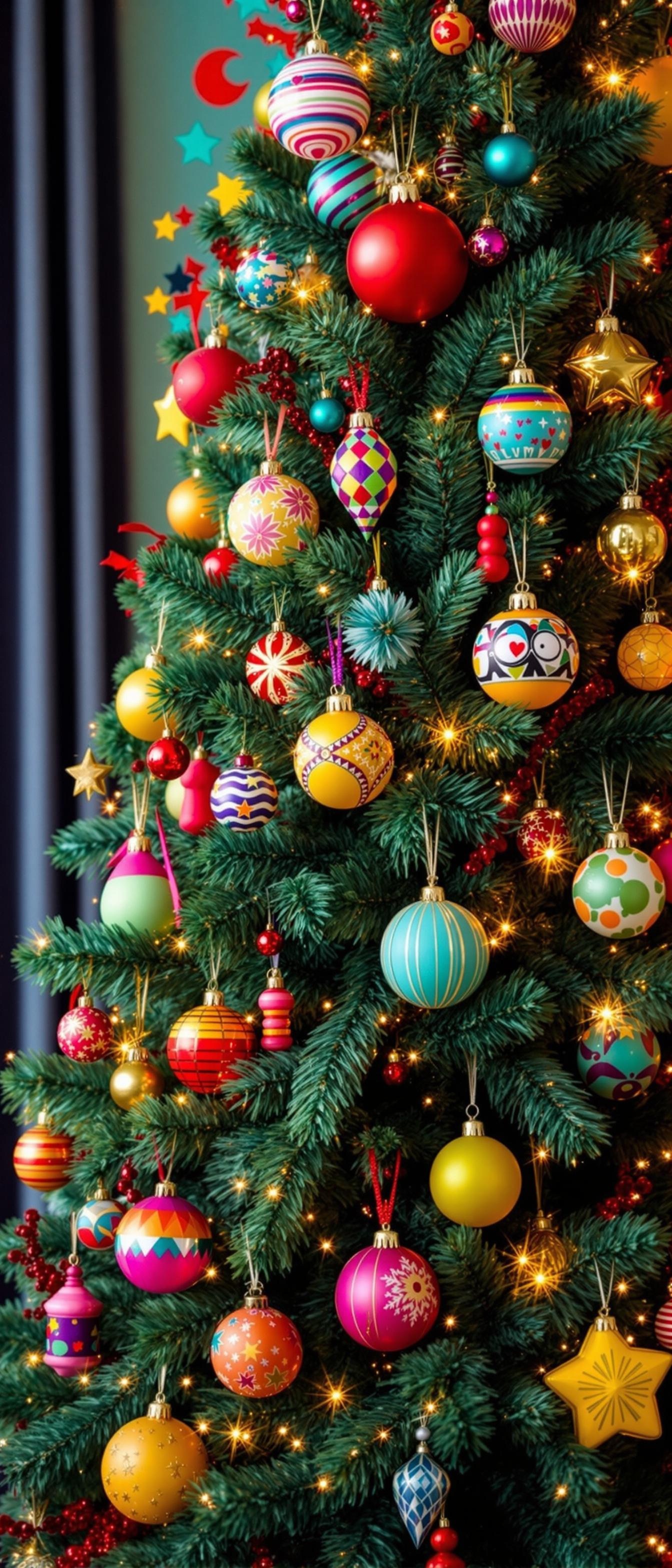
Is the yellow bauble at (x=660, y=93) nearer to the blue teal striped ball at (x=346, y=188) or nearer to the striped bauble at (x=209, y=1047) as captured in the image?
the blue teal striped ball at (x=346, y=188)

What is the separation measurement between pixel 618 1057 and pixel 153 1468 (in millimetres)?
423

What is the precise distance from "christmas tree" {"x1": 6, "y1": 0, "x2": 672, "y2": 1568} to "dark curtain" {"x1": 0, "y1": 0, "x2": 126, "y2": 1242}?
1.89 feet

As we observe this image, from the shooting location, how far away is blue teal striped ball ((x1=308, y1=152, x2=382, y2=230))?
928mm

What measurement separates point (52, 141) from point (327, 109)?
92cm

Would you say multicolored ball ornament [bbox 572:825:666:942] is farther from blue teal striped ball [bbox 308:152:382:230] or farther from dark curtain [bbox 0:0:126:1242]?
dark curtain [bbox 0:0:126:1242]

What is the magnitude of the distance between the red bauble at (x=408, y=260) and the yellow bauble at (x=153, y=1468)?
80cm

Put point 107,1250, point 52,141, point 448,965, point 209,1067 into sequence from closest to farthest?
point 448,965 → point 209,1067 → point 107,1250 → point 52,141

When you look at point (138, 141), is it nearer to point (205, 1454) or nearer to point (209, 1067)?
point (209, 1067)

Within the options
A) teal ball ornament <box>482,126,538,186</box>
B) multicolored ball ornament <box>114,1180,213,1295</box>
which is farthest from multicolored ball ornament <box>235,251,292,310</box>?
multicolored ball ornament <box>114,1180,213,1295</box>

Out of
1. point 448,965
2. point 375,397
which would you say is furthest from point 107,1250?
point 375,397

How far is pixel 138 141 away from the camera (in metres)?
1.71

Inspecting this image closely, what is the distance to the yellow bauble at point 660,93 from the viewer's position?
985mm

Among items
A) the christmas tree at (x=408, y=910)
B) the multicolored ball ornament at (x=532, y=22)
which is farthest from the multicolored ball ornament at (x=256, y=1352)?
the multicolored ball ornament at (x=532, y=22)

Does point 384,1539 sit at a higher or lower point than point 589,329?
lower
